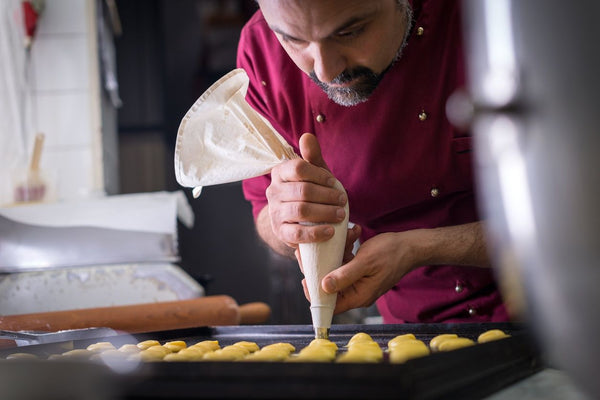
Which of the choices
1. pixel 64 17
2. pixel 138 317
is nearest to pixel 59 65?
pixel 64 17

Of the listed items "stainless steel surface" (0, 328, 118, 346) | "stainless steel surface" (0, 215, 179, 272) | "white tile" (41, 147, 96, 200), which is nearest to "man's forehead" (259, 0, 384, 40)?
"stainless steel surface" (0, 328, 118, 346)

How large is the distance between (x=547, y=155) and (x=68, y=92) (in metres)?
3.15

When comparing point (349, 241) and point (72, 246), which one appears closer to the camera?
point (349, 241)

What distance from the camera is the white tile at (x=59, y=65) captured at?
10.4 ft

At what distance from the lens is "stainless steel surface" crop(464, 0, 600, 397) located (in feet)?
1.32

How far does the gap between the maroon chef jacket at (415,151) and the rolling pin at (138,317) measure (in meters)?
0.40

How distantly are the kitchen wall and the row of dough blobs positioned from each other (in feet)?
7.67

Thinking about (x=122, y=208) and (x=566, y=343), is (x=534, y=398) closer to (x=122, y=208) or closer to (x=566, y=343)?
(x=566, y=343)

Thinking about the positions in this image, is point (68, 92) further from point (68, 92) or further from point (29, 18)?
point (29, 18)

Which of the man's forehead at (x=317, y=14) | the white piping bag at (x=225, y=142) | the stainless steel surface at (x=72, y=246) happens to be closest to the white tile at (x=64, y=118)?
the stainless steel surface at (x=72, y=246)

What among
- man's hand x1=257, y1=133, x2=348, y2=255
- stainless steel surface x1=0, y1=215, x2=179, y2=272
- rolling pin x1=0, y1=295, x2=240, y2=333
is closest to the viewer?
man's hand x1=257, y1=133, x2=348, y2=255

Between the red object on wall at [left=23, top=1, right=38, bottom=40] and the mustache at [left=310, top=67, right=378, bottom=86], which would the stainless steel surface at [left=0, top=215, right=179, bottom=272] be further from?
the red object on wall at [left=23, top=1, right=38, bottom=40]

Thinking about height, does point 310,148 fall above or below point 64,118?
below

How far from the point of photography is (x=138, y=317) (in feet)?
4.42
